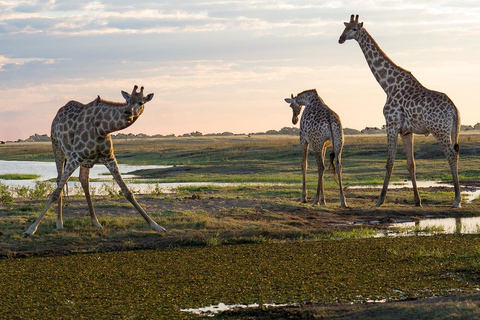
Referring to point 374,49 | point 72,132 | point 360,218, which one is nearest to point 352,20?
point 374,49

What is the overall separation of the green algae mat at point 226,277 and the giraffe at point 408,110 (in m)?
6.01

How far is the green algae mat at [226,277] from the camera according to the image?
961cm

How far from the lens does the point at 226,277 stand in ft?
36.9

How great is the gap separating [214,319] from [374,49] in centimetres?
1537

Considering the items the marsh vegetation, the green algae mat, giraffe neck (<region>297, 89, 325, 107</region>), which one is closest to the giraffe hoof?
the marsh vegetation

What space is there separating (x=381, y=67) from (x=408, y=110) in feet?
6.82

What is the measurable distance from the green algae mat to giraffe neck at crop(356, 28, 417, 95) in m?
8.07

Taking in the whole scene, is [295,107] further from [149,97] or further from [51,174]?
[51,174]

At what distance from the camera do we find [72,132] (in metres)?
15.2

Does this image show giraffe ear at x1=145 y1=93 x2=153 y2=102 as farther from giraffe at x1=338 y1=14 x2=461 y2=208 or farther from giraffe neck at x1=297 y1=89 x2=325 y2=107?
giraffe at x1=338 y1=14 x2=461 y2=208

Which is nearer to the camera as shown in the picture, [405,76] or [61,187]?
[61,187]

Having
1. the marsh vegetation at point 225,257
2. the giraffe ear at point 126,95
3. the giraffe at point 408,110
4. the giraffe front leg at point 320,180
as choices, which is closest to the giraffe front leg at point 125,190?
the marsh vegetation at point 225,257

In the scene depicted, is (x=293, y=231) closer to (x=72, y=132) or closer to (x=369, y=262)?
(x=369, y=262)

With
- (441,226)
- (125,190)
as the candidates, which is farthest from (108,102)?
(441,226)
